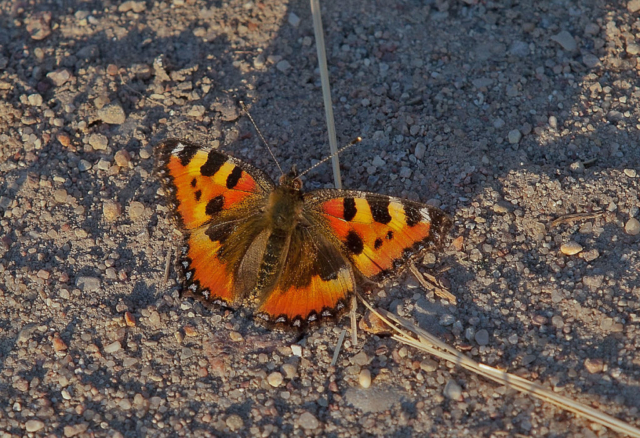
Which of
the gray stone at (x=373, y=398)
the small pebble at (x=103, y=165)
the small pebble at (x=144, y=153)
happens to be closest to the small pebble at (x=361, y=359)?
the gray stone at (x=373, y=398)

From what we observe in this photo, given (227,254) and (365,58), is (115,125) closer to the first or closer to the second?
(227,254)

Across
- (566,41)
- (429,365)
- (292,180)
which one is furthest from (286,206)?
(566,41)

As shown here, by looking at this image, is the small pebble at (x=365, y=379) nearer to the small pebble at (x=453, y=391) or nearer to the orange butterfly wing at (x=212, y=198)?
the small pebble at (x=453, y=391)

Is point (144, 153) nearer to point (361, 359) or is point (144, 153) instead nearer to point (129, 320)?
point (129, 320)

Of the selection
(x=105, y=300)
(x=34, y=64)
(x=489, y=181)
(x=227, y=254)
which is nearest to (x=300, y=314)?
(x=227, y=254)

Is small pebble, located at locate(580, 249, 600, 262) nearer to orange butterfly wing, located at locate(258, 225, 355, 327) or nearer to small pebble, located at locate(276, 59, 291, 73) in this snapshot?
orange butterfly wing, located at locate(258, 225, 355, 327)

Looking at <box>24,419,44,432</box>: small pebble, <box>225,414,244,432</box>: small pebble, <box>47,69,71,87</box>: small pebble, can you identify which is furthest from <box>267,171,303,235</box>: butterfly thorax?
<box>47,69,71,87</box>: small pebble

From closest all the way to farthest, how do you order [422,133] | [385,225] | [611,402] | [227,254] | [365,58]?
[611,402] < [385,225] < [227,254] < [422,133] < [365,58]
